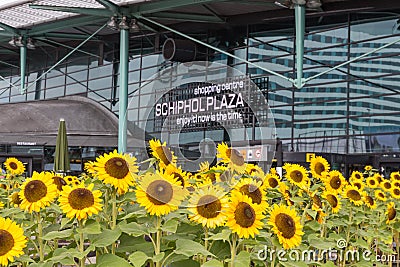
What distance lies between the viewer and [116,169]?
8.22ft

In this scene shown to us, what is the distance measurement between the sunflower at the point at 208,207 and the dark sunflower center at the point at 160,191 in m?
0.08

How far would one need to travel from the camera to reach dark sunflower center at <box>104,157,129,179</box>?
2.51 m

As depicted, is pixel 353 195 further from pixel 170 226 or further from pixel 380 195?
pixel 170 226

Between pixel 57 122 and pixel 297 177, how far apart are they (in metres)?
24.4

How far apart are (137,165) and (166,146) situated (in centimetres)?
36

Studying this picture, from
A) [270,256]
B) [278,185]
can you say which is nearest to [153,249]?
[270,256]

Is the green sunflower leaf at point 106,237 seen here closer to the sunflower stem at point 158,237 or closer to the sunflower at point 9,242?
the sunflower stem at point 158,237

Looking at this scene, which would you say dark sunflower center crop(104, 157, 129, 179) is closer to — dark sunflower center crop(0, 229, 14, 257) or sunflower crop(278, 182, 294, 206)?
dark sunflower center crop(0, 229, 14, 257)

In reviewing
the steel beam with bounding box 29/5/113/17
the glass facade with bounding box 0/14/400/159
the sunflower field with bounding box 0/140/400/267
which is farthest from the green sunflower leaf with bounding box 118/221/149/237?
the steel beam with bounding box 29/5/113/17

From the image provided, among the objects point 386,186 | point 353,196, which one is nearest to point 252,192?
point 353,196

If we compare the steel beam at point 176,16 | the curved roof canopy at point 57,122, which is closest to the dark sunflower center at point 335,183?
the steel beam at point 176,16

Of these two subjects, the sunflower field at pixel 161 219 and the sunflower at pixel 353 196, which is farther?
the sunflower at pixel 353 196

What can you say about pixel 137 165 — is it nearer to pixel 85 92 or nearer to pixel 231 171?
pixel 231 171

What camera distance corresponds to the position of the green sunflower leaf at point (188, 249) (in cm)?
224
